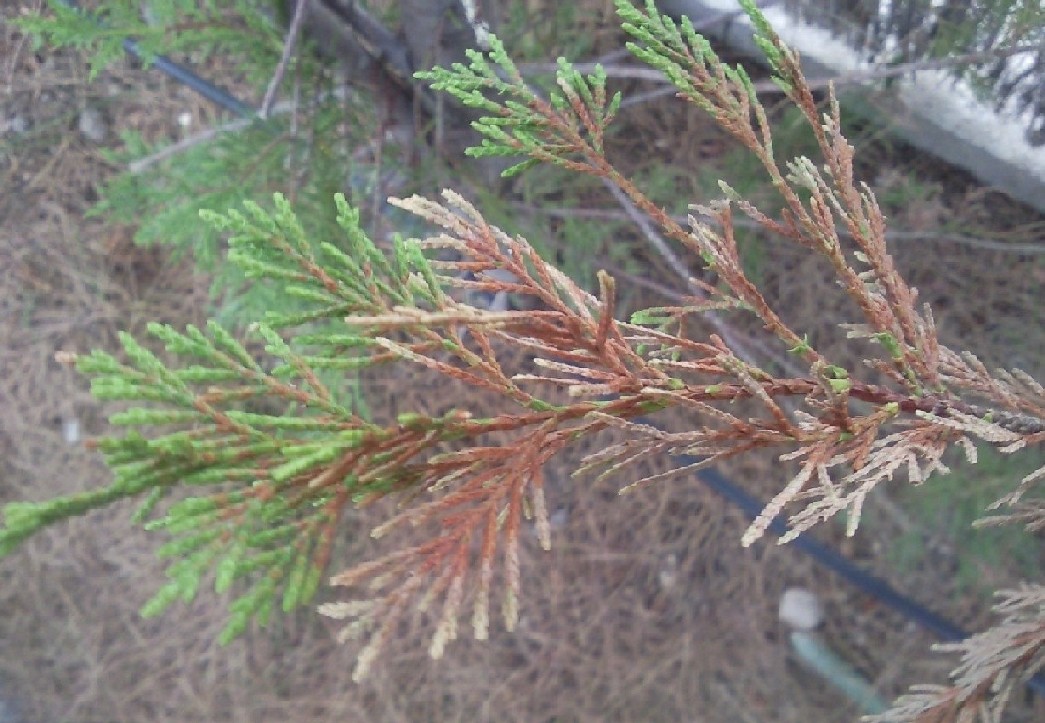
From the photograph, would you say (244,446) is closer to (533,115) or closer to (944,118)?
(533,115)

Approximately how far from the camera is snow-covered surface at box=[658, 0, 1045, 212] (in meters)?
2.28

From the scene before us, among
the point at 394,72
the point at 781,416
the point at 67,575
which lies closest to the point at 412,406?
the point at 394,72

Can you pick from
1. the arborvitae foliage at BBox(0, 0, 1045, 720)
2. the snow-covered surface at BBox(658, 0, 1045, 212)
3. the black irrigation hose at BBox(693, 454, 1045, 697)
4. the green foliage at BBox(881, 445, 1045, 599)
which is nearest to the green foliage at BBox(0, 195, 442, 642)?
the arborvitae foliage at BBox(0, 0, 1045, 720)

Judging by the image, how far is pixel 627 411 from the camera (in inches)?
34.9

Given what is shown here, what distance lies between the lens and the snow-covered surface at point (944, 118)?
7.48ft

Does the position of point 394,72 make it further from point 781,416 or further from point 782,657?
point 782,657

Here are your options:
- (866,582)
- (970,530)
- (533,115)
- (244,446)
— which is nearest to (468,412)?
(244,446)

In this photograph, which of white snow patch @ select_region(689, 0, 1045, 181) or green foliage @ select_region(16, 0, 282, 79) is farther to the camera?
white snow patch @ select_region(689, 0, 1045, 181)

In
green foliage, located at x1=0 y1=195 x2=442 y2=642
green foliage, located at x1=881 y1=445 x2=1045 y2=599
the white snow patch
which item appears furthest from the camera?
green foliage, located at x1=881 y1=445 x2=1045 y2=599

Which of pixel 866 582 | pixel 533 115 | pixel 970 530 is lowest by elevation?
pixel 866 582

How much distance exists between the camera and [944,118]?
2371 millimetres

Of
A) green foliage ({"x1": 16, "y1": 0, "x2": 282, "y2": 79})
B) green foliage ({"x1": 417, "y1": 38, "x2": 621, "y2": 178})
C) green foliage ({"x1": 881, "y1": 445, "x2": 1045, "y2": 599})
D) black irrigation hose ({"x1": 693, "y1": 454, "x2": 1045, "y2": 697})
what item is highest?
green foliage ({"x1": 417, "y1": 38, "x2": 621, "y2": 178})

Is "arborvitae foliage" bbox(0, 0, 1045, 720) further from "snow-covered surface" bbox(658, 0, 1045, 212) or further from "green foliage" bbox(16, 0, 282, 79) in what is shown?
"snow-covered surface" bbox(658, 0, 1045, 212)

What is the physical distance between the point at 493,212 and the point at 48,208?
200 centimetres
